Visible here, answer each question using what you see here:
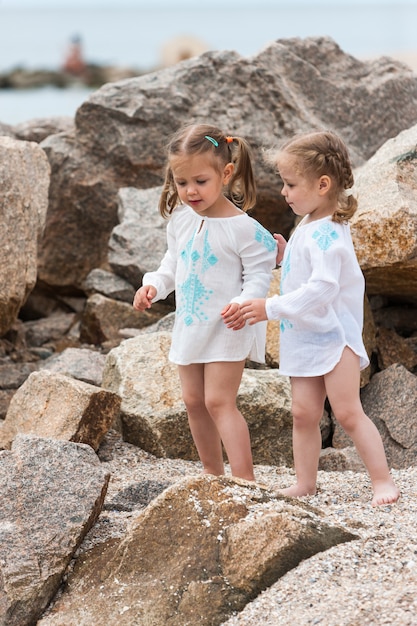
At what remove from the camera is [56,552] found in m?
2.90

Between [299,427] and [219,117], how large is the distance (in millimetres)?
3326

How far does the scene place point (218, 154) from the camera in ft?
11.0

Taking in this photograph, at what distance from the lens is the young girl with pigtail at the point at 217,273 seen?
3318 mm

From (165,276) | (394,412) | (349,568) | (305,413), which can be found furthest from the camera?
(394,412)

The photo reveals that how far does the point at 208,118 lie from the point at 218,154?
2.94 metres

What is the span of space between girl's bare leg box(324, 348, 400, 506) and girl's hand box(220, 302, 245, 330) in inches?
14.9

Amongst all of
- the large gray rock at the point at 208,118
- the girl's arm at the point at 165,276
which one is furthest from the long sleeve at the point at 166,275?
the large gray rock at the point at 208,118

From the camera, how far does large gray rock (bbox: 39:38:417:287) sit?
6.16 meters

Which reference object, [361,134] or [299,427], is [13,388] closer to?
[299,427]

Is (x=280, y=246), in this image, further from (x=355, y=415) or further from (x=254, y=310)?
(x=355, y=415)

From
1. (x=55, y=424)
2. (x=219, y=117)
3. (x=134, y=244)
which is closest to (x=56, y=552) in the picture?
(x=55, y=424)

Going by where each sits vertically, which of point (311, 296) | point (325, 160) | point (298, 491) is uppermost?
point (325, 160)

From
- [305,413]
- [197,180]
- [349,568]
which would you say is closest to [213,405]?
[305,413]

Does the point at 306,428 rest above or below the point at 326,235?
below
